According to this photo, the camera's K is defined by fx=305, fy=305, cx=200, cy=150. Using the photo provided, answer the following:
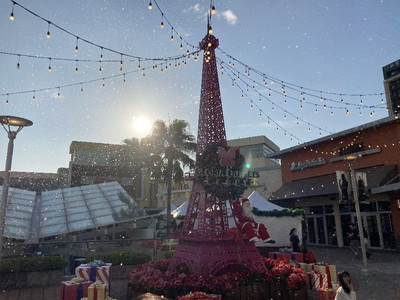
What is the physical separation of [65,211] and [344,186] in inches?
708

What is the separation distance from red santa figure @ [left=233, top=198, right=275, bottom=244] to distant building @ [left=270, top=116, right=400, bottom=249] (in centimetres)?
732

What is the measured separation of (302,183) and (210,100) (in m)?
18.0

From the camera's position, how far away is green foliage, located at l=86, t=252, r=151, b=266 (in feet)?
44.6

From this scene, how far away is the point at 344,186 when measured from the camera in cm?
1573

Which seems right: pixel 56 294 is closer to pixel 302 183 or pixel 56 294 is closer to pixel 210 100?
pixel 210 100

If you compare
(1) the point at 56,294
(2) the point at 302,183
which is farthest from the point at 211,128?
(2) the point at 302,183

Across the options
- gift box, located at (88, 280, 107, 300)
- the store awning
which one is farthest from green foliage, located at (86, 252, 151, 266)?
the store awning

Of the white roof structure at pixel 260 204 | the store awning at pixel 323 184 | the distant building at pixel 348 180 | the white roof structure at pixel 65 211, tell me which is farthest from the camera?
the white roof structure at pixel 260 204

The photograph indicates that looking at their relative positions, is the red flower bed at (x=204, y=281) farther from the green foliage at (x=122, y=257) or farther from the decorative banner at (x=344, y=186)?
the decorative banner at (x=344, y=186)

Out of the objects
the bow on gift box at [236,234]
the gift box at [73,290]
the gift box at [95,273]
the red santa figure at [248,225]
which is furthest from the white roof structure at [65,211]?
the bow on gift box at [236,234]

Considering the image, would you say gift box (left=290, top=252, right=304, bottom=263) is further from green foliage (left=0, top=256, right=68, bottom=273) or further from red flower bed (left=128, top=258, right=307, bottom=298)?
green foliage (left=0, top=256, right=68, bottom=273)

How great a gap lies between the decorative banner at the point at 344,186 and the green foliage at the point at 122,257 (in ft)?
33.6

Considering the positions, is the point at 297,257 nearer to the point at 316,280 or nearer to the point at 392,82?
the point at 316,280

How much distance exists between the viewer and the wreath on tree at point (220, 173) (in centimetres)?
997
